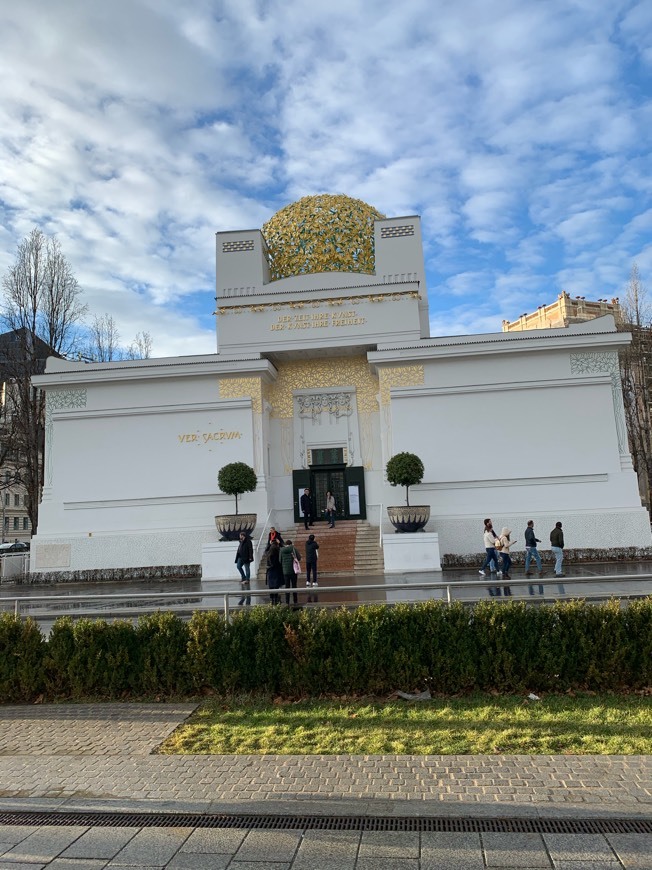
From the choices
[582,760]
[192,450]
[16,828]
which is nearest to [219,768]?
[16,828]

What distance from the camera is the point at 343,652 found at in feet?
22.8

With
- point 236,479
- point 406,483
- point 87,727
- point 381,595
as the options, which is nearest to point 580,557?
point 406,483

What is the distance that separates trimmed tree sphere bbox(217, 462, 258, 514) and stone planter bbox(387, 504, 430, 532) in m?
4.60

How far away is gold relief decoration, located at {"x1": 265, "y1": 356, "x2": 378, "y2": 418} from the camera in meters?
23.0

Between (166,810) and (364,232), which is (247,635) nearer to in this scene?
(166,810)

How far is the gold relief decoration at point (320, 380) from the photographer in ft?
75.5

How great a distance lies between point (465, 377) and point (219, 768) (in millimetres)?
17763

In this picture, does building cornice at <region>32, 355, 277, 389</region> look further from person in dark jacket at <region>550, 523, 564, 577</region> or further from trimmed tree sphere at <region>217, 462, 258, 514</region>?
person in dark jacket at <region>550, 523, 564, 577</region>

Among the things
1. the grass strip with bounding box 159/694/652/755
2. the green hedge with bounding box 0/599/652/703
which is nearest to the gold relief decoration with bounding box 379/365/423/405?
the green hedge with bounding box 0/599/652/703

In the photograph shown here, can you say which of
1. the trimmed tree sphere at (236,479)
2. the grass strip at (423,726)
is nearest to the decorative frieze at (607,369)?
the trimmed tree sphere at (236,479)

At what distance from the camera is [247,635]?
7160 millimetres

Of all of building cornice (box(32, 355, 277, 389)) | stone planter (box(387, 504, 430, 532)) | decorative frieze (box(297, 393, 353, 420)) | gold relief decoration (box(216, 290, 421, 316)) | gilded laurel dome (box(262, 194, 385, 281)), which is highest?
gilded laurel dome (box(262, 194, 385, 281))

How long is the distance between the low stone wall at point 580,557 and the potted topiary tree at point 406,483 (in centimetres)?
158

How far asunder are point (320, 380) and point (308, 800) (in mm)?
19527
